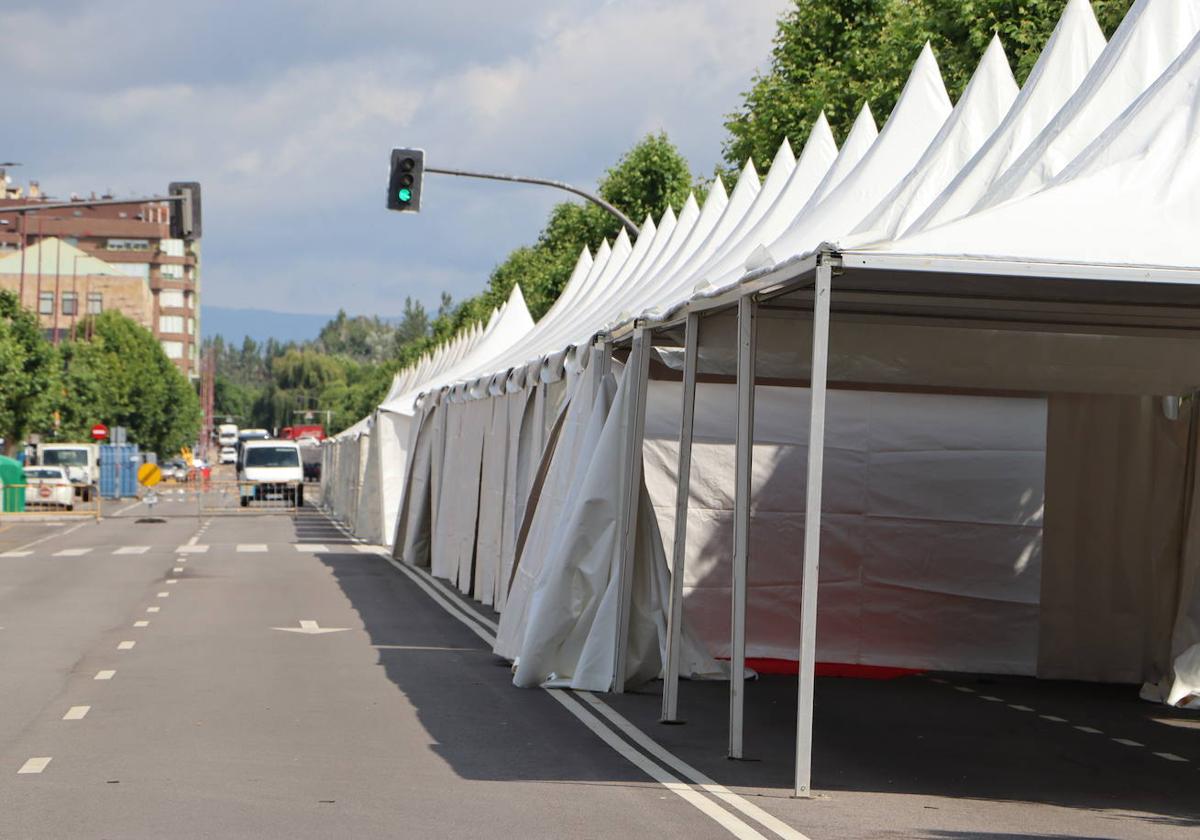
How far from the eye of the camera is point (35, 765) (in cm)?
972

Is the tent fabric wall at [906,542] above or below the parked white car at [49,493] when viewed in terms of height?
above

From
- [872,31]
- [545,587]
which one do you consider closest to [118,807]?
[545,587]

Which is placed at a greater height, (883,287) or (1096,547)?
(883,287)

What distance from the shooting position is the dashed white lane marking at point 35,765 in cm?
954

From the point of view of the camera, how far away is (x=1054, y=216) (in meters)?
9.01

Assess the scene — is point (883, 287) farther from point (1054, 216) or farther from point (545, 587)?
point (545, 587)

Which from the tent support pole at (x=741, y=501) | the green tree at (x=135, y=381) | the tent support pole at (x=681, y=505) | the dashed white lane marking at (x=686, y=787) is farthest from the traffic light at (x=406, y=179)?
the green tree at (x=135, y=381)

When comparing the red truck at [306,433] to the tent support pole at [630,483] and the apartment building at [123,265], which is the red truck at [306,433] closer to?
the apartment building at [123,265]

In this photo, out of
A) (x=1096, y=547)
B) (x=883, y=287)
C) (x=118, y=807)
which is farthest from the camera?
(x=1096, y=547)

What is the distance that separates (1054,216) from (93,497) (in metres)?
61.7

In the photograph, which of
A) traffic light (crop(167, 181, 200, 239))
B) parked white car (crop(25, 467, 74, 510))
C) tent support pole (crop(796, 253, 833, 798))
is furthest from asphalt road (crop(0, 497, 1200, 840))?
parked white car (crop(25, 467, 74, 510))

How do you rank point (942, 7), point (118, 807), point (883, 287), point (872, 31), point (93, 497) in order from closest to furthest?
1. point (118, 807)
2. point (883, 287)
3. point (942, 7)
4. point (872, 31)
5. point (93, 497)

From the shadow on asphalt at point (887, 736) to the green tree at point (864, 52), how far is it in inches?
595

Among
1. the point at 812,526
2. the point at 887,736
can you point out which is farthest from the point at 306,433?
the point at 812,526
